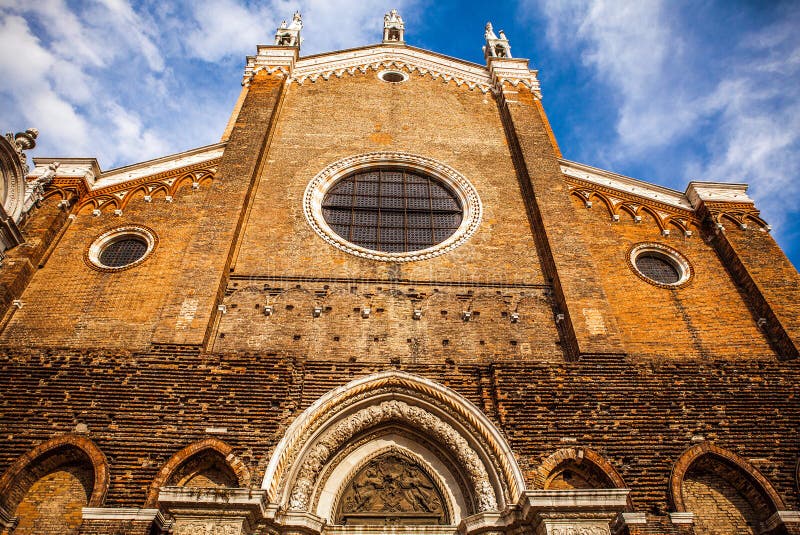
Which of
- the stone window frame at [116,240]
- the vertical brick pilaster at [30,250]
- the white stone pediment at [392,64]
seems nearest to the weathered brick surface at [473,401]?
the vertical brick pilaster at [30,250]

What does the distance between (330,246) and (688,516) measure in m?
6.96

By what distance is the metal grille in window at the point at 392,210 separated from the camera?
11.5 m

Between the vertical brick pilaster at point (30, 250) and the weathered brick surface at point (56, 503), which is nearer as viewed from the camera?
the weathered brick surface at point (56, 503)

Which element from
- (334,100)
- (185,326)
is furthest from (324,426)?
(334,100)

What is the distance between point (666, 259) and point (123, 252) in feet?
33.5

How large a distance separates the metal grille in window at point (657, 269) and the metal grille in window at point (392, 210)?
3565 millimetres

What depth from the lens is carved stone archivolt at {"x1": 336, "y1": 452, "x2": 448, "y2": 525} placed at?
296 inches

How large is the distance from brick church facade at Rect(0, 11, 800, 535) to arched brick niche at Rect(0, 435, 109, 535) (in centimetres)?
3

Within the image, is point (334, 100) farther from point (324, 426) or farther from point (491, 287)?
point (324, 426)

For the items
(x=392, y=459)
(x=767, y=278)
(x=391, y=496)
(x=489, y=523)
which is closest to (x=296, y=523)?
(x=391, y=496)

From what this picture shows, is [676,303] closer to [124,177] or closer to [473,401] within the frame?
[473,401]

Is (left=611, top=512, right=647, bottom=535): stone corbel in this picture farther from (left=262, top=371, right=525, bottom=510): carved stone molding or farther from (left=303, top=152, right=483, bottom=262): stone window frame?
(left=303, top=152, right=483, bottom=262): stone window frame

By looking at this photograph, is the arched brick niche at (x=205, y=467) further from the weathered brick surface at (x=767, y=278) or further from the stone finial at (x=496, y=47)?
the stone finial at (x=496, y=47)

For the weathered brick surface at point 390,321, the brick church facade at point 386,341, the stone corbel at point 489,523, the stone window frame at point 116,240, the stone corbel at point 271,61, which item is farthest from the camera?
the stone corbel at point 271,61
